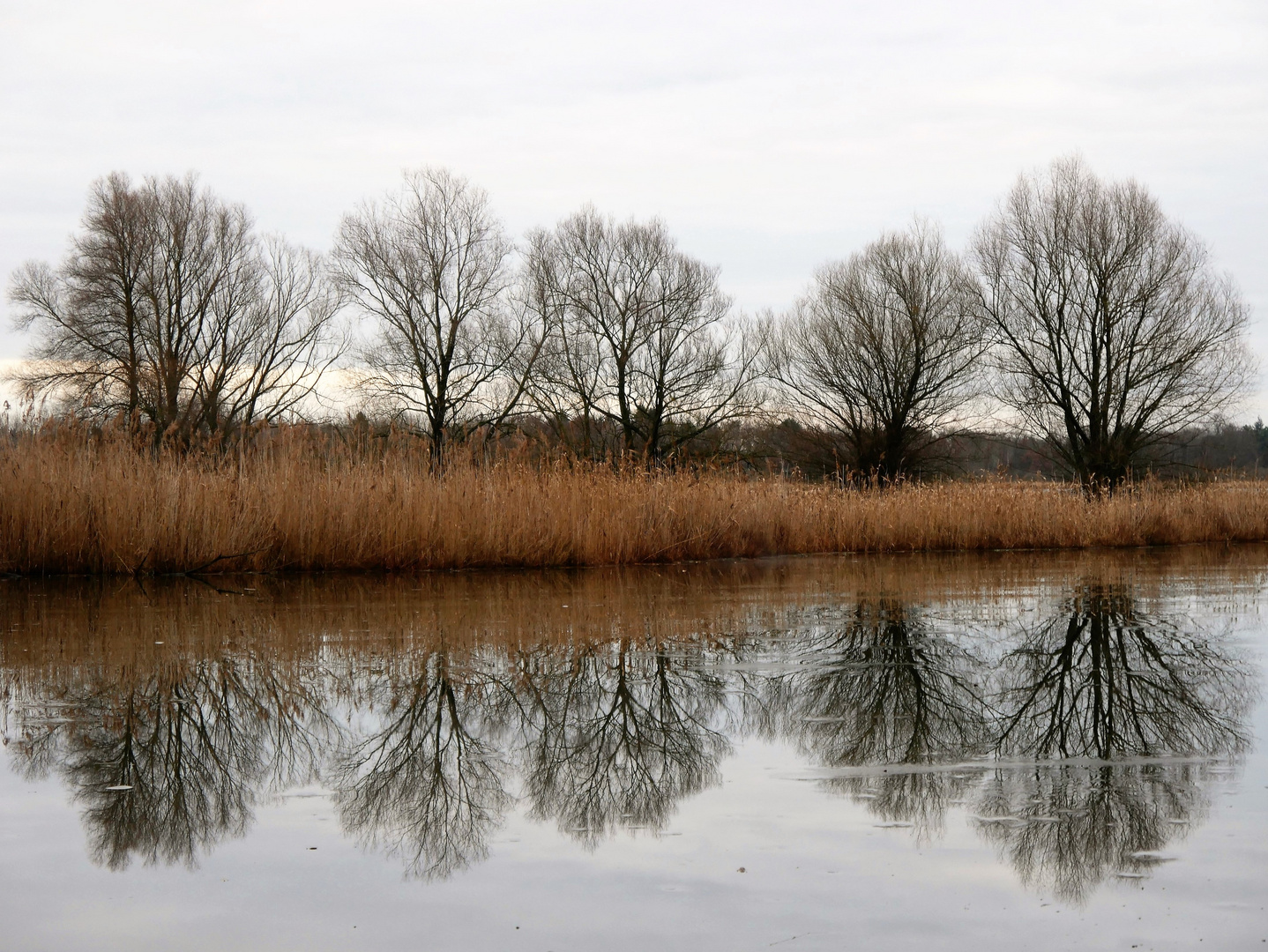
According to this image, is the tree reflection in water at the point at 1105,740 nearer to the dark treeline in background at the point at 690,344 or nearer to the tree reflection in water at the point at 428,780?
the tree reflection in water at the point at 428,780

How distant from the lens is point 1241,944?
6.50 feet

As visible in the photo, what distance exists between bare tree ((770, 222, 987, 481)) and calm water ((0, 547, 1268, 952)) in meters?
28.1

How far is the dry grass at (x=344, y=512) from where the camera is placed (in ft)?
31.2

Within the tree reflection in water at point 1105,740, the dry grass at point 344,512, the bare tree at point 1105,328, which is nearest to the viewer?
the tree reflection in water at point 1105,740

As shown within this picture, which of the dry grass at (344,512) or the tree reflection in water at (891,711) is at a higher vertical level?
the dry grass at (344,512)

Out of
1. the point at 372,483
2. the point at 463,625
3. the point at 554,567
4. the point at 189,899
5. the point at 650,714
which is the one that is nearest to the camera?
the point at 189,899

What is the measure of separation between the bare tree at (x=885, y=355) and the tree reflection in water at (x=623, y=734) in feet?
93.9

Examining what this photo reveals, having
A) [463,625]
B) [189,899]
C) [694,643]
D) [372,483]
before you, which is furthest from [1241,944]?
[372,483]

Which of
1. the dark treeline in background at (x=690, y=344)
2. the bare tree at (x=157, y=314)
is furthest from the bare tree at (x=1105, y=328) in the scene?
the bare tree at (x=157, y=314)

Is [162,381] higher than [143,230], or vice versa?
[143,230]

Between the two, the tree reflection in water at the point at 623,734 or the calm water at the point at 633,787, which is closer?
the calm water at the point at 633,787

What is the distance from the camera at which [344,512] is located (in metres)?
10.3

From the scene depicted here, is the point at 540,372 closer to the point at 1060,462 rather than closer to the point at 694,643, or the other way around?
the point at 1060,462

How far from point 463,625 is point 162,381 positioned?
27183 millimetres
